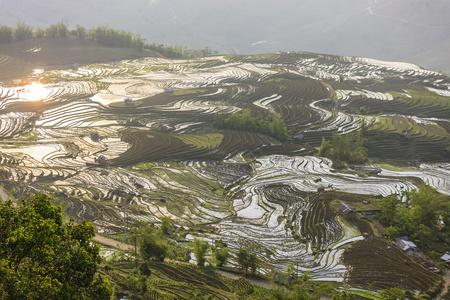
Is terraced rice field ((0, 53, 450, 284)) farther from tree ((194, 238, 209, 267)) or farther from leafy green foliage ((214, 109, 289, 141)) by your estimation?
leafy green foliage ((214, 109, 289, 141))

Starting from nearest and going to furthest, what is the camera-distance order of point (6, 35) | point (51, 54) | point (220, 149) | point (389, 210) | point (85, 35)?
point (389, 210)
point (220, 149)
point (6, 35)
point (51, 54)
point (85, 35)

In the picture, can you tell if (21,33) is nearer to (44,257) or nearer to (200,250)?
(200,250)

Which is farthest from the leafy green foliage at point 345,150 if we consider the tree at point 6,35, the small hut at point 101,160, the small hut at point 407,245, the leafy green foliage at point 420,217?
the tree at point 6,35

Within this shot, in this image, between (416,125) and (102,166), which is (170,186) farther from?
(416,125)

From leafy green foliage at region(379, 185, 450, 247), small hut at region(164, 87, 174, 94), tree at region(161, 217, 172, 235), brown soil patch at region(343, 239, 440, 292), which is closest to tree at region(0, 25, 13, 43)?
small hut at region(164, 87, 174, 94)

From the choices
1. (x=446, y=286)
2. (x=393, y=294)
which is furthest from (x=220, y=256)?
(x=446, y=286)

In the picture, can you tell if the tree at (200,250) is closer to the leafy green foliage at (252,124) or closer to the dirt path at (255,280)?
the dirt path at (255,280)

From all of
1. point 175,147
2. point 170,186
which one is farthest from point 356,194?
point 175,147

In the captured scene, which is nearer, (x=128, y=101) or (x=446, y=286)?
(x=446, y=286)
